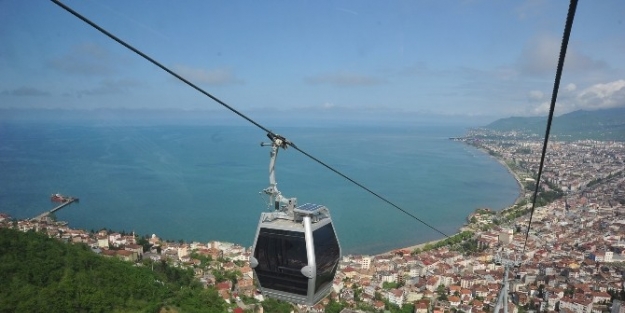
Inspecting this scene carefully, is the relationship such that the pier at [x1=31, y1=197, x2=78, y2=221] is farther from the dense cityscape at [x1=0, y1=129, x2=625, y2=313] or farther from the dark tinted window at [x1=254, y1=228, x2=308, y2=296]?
the dark tinted window at [x1=254, y1=228, x2=308, y2=296]

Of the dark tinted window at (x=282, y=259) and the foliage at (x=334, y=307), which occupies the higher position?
the dark tinted window at (x=282, y=259)

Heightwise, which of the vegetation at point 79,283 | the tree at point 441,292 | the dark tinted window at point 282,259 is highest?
the dark tinted window at point 282,259

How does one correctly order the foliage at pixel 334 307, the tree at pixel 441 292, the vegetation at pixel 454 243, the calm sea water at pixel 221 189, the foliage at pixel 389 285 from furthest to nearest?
1. the calm sea water at pixel 221 189
2. the vegetation at pixel 454 243
3. the foliage at pixel 389 285
4. the tree at pixel 441 292
5. the foliage at pixel 334 307

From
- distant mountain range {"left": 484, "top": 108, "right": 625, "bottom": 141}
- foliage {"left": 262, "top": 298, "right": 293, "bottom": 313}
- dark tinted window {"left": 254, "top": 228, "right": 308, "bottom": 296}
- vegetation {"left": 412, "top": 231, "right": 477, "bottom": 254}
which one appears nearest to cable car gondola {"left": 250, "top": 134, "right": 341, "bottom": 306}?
dark tinted window {"left": 254, "top": 228, "right": 308, "bottom": 296}

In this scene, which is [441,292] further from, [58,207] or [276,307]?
[58,207]

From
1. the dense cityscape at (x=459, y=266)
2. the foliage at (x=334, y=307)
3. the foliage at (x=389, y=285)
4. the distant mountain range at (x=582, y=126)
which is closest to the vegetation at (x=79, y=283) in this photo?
the dense cityscape at (x=459, y=266)

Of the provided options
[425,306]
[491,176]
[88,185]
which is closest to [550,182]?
[491,176]

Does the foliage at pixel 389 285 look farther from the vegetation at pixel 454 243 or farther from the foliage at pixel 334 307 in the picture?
the vegetation at pixel 454 243
